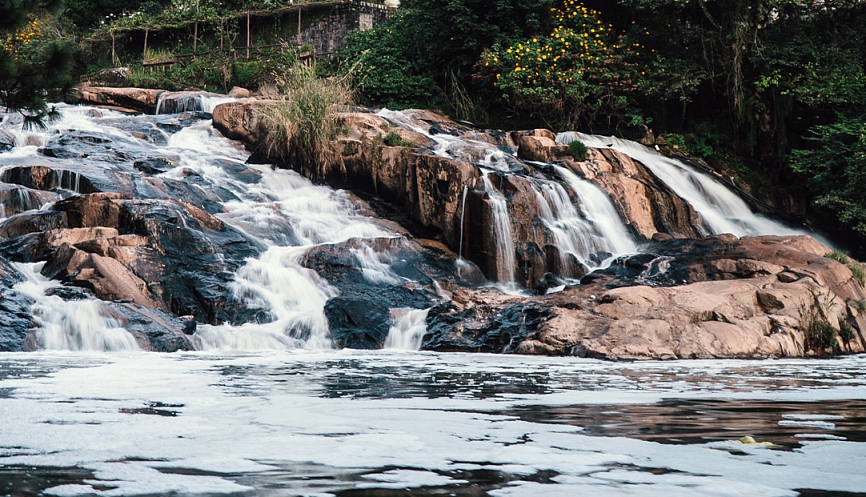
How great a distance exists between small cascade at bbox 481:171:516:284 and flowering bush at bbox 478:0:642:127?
6.06 meters

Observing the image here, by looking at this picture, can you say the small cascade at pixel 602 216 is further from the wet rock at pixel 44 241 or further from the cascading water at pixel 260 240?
the wet rock at pixel 44 241

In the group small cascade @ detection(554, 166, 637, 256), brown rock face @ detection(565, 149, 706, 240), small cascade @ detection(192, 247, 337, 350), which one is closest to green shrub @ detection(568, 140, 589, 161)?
brown rock face @ detection(565, 149, 706, 240)

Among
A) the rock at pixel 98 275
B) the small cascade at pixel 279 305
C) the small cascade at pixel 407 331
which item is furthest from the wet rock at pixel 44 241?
the small cascade at pixel 407 331

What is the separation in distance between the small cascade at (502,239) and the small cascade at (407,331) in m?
2.49

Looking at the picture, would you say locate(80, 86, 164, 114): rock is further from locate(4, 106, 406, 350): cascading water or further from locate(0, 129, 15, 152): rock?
locate(0, 129, 15, 152): rock

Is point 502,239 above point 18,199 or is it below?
below

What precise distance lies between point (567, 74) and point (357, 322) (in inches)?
398

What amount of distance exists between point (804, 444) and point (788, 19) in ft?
52.7

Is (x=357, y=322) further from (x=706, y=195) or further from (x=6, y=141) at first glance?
(x=706, y=195)

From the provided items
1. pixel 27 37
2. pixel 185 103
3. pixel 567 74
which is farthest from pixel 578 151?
pixel 27 37

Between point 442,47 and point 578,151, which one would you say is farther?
point 442,47

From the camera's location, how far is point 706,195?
13.8 metres

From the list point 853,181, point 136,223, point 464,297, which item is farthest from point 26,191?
point 853,181

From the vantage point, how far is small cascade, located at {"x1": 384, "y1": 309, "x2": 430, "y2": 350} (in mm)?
7750
